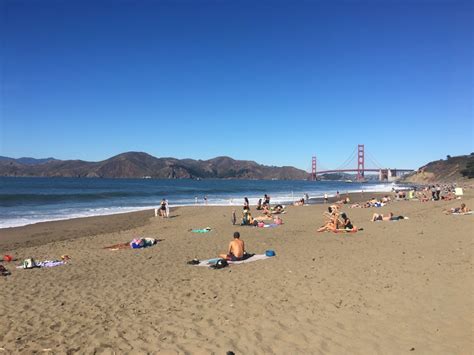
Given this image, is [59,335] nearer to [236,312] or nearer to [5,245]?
[236,312]

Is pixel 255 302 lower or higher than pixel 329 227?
lower

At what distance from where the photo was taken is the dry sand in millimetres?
4766

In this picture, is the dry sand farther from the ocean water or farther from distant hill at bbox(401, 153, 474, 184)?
distant hill at bbox(401, 153, 474, 184)

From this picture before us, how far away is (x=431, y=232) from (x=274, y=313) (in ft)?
31.9

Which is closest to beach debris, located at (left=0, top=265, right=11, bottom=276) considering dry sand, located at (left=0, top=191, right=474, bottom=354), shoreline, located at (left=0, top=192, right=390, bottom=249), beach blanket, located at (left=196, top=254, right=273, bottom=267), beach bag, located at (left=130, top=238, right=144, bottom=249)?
dry sand, located at (left=0, top=191, right=474, bottom=354)

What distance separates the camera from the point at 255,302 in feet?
20.7

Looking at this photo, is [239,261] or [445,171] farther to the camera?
[445,171]

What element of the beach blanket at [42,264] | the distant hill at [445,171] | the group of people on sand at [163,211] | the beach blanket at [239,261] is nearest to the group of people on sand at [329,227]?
the beach blanket at [239,261]

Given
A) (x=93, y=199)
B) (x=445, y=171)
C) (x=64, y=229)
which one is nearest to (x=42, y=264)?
(x=64, y=229)

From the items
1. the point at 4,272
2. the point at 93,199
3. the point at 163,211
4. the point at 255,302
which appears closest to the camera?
the point at 255,302

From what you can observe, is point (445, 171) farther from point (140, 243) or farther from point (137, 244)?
point (137, 244)

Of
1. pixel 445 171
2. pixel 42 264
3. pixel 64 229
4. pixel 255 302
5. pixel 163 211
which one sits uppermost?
pixel 445 171

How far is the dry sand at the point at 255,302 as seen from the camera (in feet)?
15.6

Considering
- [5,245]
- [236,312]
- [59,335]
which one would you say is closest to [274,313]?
[236,312]
